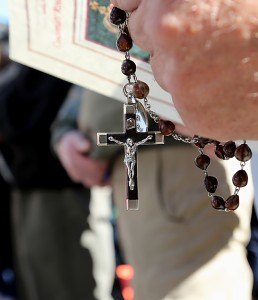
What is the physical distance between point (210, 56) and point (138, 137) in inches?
8.9

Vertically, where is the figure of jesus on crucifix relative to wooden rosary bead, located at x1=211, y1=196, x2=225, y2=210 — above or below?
above

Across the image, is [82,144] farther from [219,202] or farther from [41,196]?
[219,202]

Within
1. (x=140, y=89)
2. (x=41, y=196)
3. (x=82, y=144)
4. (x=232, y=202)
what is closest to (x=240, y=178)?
(x=232, y=202)

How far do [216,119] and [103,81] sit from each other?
1.26ft

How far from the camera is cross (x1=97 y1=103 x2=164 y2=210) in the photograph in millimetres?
724

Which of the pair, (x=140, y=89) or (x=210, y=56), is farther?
(x=140, y=89)

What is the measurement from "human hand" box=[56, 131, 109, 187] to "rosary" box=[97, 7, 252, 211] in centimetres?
93

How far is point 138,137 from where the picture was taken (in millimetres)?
732

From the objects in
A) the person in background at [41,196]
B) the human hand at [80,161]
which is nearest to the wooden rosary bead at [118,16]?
the human hand at [80,161]

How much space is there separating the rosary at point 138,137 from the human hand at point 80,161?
93 centimetres

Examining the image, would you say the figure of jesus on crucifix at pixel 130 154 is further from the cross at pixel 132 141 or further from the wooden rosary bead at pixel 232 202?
the wooden rosary bead at pixel 232 202

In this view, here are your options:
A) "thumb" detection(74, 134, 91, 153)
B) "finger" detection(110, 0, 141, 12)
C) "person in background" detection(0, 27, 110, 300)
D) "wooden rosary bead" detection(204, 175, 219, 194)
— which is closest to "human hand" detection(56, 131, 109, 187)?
"thumb" detection(74, 134, 91, 153)

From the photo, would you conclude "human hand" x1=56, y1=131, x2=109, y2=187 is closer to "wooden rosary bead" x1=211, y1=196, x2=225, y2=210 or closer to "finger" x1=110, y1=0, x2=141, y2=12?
"wooden rosary bead" x1=211, y1=196, x2=225, y2=210

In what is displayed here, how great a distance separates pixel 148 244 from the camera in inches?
56.0
